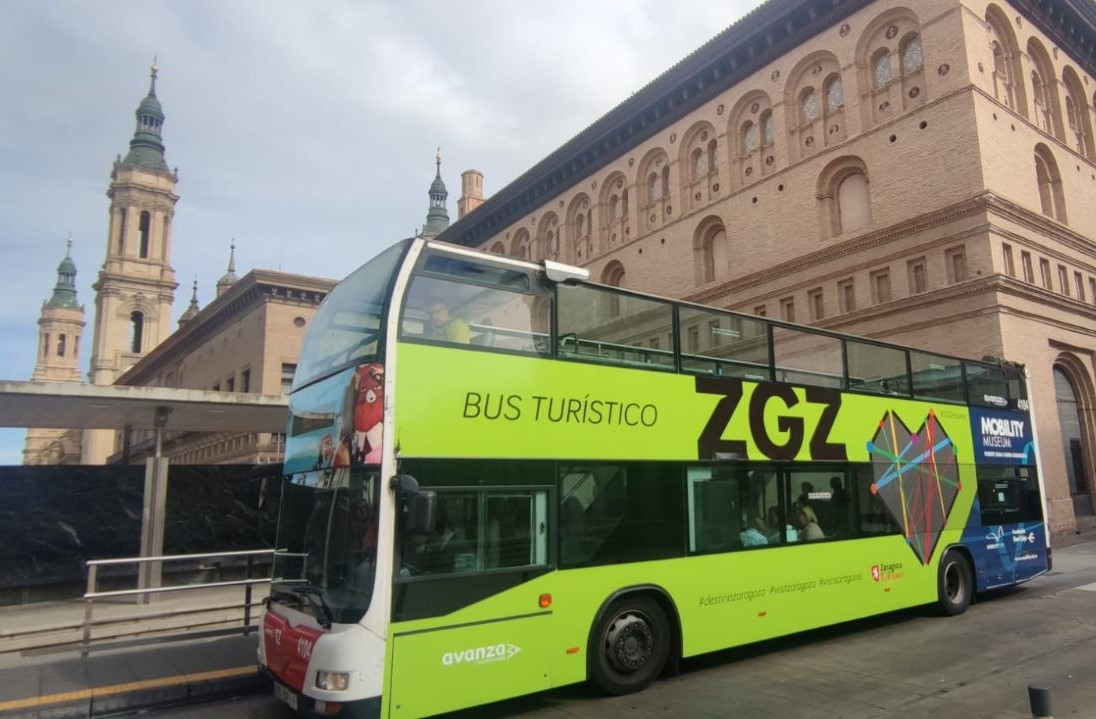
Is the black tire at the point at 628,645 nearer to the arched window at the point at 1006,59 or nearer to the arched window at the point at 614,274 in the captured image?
the arched window at the point at 1006,59

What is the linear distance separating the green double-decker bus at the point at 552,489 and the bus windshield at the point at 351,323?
36 millimetres

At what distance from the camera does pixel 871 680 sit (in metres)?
7.08

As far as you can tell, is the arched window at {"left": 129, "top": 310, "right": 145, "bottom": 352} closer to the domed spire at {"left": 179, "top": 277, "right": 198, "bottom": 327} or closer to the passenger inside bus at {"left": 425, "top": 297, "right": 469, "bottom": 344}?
the domed spire at {"left": 179, "top": 277, "right": 198, "bottom": 327}

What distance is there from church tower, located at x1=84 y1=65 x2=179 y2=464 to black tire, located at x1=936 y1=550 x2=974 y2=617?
8525cm

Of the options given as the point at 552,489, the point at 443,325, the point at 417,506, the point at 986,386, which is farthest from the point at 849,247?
the point at 417,506

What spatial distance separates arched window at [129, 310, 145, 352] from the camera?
81.8 m

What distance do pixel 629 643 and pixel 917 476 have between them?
557cm

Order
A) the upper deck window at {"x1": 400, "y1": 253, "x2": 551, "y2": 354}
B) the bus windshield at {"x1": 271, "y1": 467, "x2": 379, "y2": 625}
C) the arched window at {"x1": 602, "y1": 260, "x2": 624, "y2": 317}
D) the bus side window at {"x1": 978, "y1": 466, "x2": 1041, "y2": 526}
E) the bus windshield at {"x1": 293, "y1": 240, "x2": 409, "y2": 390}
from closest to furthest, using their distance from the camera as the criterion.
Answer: the bus windshield at {"x1": 271, "y1": 467, "x2": 379, "y2": 625}, the bus windshield at {"x1": 293, "y1": 240, "x2": 409, "y2": 390}, the upper deck window at {"x1": 400, "y1": 253, "x2": 551, "y2": 354}, the bus side window at {"x1": 978, "y1": 466, "x2": 1041, "y2": 526}, the arched window at {"x1": 602, "y1": 260, "x2": 624, "y2": 317}

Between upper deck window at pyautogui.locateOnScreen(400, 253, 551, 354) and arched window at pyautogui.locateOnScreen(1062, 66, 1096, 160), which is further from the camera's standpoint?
arched window at pyautogui.locateOnScreen(1062, 66, 1096, 160)

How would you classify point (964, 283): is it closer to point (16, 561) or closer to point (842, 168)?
point (842, 168)

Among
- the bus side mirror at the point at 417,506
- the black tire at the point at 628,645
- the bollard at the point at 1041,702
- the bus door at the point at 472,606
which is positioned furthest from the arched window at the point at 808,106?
the bus side mirror at the point at 417,506

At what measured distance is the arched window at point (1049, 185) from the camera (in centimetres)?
2353

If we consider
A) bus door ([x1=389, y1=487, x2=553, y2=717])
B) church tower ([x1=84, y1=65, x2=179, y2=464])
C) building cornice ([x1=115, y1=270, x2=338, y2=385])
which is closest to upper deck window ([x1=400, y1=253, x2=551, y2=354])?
bus door ([x1=389, y1=487, x2=553, y2=717])

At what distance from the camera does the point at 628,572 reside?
6.75 meters
